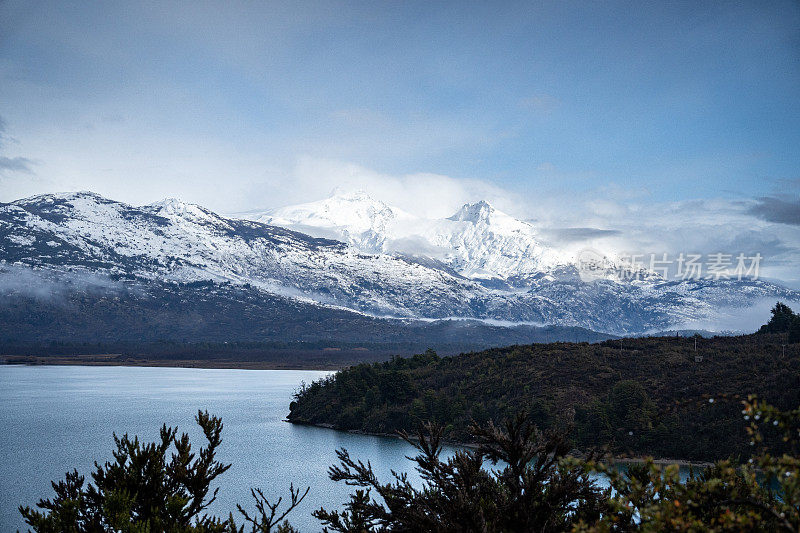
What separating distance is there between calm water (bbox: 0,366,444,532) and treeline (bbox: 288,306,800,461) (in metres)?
7.91

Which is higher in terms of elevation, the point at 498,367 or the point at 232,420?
the point at 498,367

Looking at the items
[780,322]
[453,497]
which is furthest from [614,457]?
[780,322]

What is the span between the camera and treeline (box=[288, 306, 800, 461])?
71.0m

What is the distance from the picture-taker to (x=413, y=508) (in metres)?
14.5

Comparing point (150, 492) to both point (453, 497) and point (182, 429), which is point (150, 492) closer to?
point (453, 497)

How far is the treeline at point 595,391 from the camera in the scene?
233ft

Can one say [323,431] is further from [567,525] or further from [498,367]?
[567,525]

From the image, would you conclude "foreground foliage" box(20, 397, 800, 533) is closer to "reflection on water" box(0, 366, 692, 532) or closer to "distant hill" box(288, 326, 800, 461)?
"reflection on water" box(0, 366, 692, 532)

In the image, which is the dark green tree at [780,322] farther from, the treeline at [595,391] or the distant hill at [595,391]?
the distant hill at [595,391]

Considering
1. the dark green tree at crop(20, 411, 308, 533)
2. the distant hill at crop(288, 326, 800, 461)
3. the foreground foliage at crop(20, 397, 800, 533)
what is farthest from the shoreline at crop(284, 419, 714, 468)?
the dark green tree at crop(20, 411, 308, 533)

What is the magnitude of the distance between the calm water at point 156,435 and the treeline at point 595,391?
7910mm

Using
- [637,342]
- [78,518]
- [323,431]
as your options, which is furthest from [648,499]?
[637,342]

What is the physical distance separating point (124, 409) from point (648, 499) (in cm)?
11107

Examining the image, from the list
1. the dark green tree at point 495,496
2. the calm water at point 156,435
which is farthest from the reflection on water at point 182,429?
the dark green tree at point 495,496
